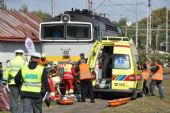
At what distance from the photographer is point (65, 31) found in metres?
24.5

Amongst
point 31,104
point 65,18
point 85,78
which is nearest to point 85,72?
point 85,78

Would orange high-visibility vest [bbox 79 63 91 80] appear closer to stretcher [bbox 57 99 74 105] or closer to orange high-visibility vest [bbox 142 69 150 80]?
stretcher [bbox 57 99 74 105]

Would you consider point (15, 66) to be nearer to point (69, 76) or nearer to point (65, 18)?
point (69, 76)

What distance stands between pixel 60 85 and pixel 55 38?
2.32 metres

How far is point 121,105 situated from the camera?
20.1 metres

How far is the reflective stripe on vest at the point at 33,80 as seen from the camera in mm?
11797

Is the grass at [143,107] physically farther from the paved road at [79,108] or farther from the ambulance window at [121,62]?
the ambulance window at [121,62]

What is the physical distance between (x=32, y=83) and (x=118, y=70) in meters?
10.7

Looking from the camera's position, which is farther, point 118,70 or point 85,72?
point 118,70

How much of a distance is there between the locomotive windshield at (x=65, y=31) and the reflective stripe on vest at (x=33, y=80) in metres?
12.5

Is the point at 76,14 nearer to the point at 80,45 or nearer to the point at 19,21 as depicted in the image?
the point at 80,45

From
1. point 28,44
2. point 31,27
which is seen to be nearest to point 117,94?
point 28,44

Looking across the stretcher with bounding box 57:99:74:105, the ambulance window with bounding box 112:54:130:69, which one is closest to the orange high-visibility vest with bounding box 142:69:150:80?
the ambulance window with bounding box 112:54:130:69

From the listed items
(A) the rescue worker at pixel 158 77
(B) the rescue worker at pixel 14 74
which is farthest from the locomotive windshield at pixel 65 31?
(B) the rescue worker at pixel 14 74
